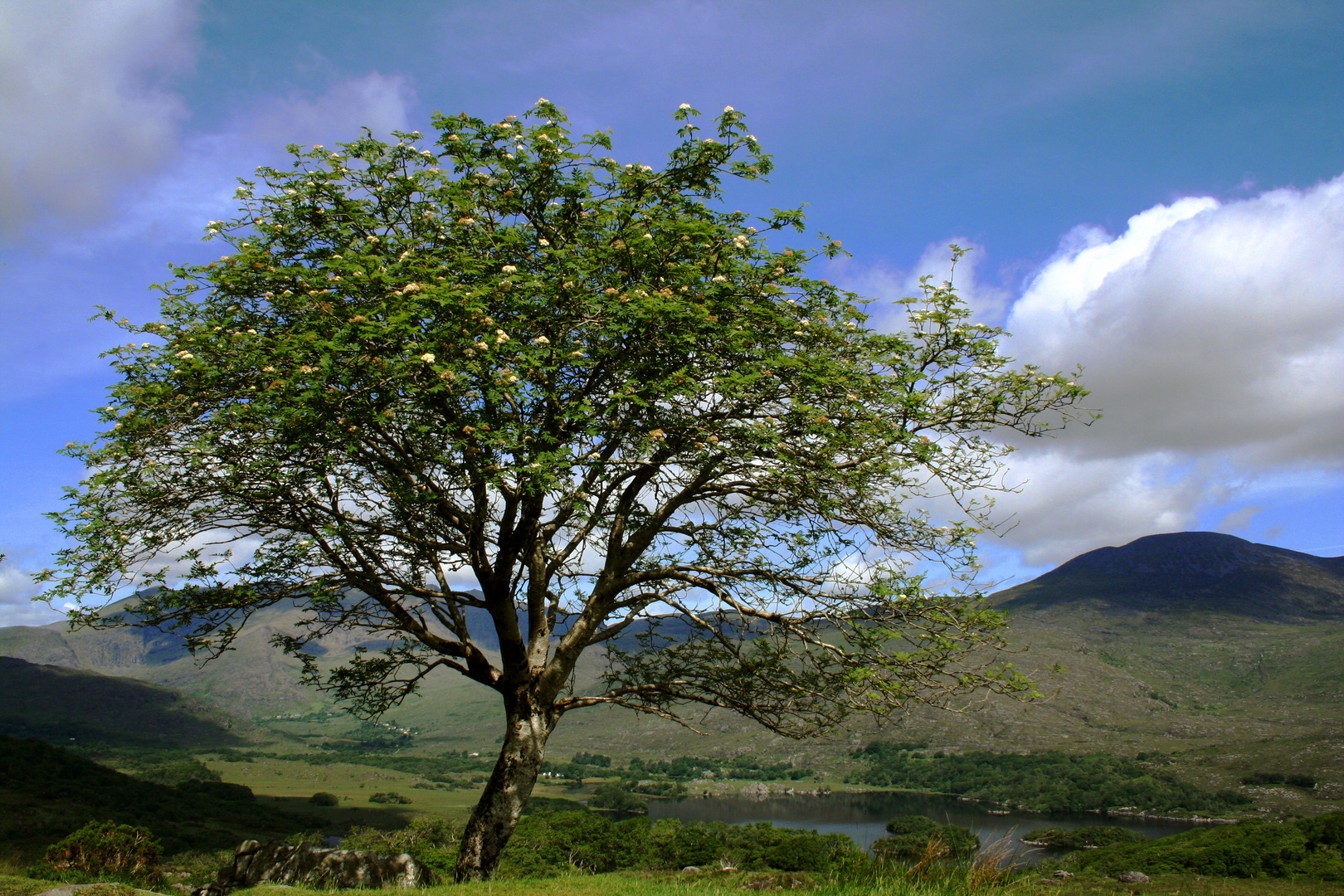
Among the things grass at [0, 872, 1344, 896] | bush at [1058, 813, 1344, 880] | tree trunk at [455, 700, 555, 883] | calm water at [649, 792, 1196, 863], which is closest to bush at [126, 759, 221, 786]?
calm water at [649, 792, 1196, 863]

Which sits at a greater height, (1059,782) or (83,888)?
(83,888)

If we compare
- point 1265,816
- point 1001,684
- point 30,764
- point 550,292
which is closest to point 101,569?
point 550,292

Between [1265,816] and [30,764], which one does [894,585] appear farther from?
[1265,816]

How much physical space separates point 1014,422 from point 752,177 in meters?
6.84

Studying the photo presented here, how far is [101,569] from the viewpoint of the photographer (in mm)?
12820

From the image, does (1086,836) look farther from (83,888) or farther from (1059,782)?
(83,888)

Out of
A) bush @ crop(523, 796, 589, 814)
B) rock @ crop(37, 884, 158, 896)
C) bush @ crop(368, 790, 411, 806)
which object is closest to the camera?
rock @ crop(37, 884, 158, 896)

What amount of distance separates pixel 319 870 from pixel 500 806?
357cm

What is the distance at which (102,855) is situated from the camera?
70.4 feet

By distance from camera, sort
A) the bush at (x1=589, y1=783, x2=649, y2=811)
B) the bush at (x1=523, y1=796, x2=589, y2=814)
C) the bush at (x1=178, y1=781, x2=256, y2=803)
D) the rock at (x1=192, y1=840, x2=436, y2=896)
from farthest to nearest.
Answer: the bush at (x1=589, y1=783, x2=649, y2=811), the bush at (x1=523, y1=796, x2=589, y2=814), the bush at (x1=178, y1=781, x2=256, y2=803), the rock at (x1=192, y1=840, x2=436, y2=896)

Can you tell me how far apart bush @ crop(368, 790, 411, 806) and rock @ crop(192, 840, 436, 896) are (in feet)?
506

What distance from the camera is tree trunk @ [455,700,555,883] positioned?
13867 millimetres

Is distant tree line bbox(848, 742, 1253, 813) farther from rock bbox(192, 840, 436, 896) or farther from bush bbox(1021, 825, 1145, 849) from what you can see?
rock bbox(192, 840, 436, 896)

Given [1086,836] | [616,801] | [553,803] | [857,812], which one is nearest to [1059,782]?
[857,812]
